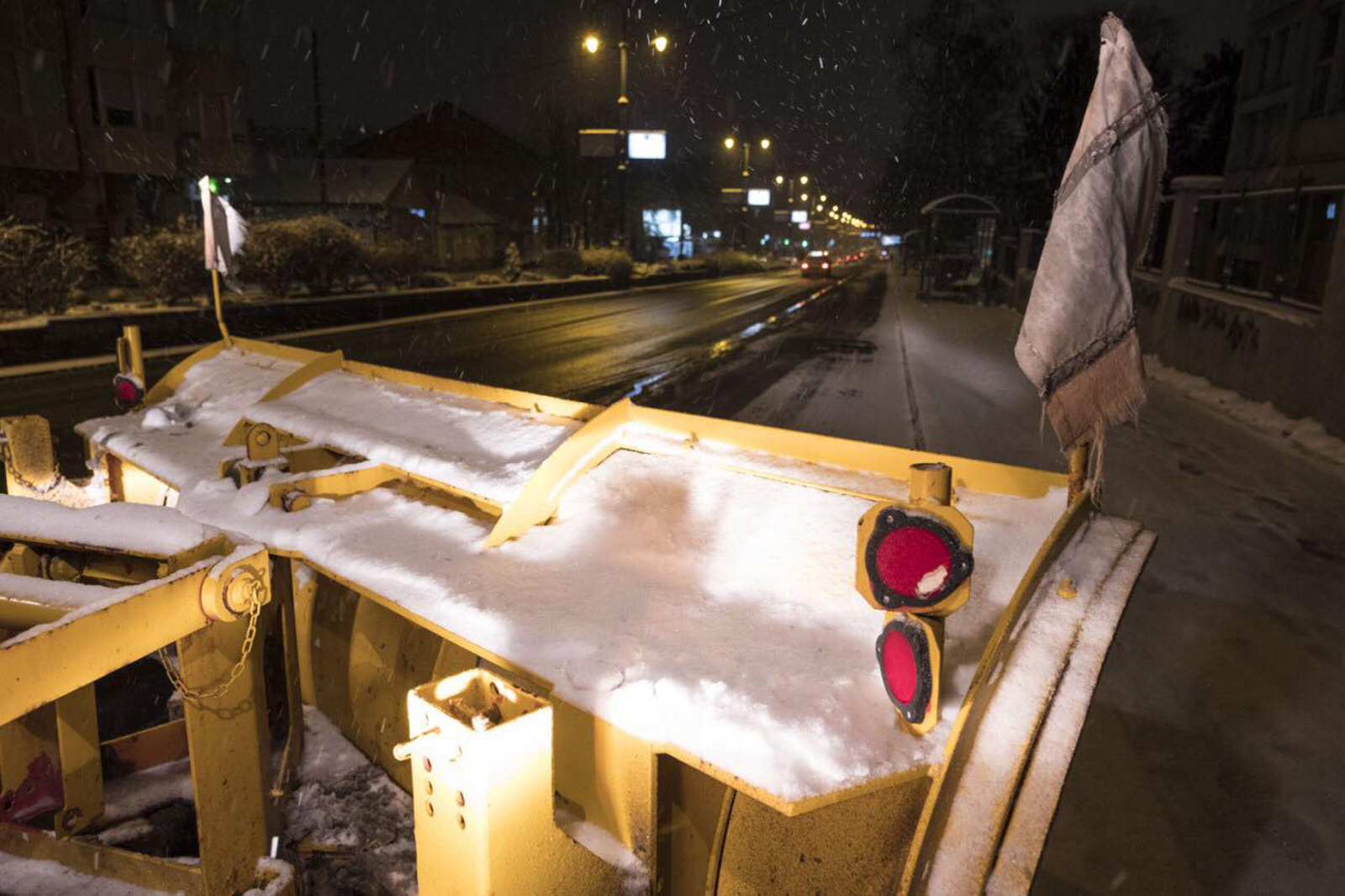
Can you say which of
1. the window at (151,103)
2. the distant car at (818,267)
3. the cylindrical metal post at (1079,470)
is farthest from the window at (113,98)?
the cylindrical metal post at (1079,470)

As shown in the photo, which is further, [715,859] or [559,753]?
[559,753]

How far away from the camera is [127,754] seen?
3299mm

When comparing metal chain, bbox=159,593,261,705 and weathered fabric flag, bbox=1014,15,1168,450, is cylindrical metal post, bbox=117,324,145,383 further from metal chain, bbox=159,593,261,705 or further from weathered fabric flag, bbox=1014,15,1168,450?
weathered fabric flag, bbox=1014,15,1168,450

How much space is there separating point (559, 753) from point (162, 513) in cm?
127

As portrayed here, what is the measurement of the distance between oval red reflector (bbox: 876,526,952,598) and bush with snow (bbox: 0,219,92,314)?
22506 mm

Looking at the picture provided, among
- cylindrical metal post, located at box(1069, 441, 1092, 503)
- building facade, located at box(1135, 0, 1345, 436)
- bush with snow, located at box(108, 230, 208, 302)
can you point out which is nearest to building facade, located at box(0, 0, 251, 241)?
bush with snow, located at box(108, 230, 208, 302)

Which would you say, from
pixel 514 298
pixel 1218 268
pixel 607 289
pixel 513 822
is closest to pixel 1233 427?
pixel 1218 268

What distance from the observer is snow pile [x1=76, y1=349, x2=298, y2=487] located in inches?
164

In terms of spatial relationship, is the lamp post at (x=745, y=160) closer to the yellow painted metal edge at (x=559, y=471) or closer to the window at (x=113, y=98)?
the window at (x=113, y=98)

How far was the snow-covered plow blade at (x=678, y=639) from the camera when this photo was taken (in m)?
1.89

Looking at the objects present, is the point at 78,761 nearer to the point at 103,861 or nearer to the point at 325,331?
the point at 103,861

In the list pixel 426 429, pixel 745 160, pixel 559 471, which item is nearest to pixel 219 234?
pixel 426 429

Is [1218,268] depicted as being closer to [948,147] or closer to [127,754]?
[127,754]

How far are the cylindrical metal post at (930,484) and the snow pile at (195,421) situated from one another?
321cm
